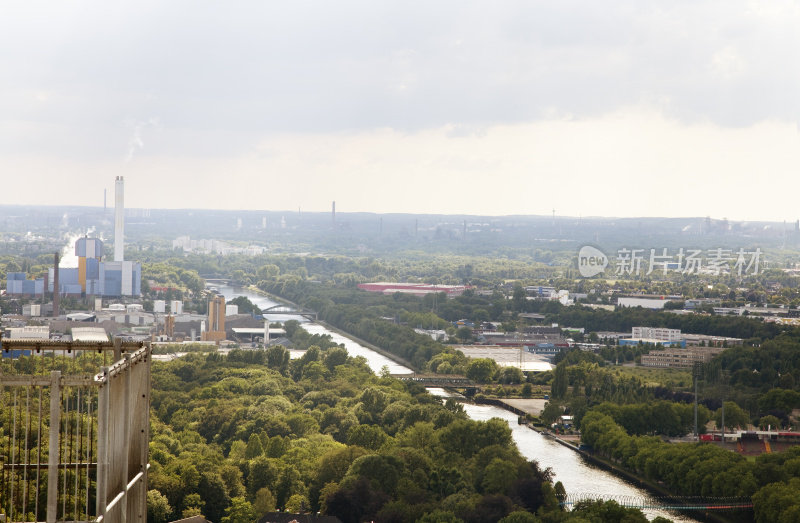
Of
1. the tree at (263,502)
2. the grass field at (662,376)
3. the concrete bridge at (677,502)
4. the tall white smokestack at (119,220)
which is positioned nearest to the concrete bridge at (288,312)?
the tall white smokestack at (119,220)

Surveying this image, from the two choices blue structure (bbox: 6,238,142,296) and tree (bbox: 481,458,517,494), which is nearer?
tree (bbox: 481,458,517,494)

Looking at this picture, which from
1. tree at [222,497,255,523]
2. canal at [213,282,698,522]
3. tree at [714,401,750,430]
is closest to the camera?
tree at [222,497,255,523]

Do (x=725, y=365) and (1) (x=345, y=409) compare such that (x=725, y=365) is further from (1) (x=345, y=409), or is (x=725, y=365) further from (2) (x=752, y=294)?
(2) (x=752, y=294)

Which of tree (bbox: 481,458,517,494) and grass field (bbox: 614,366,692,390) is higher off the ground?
tree (bbox: 481,458,517,494)

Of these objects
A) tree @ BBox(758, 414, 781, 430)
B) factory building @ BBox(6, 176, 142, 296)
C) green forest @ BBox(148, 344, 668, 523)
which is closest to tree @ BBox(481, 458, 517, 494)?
green forest @ BBox(148, 344, 668, 523)

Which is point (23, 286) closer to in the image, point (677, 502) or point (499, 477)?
point (499, 477)

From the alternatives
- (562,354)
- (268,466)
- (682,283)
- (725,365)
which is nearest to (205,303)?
(562,354)

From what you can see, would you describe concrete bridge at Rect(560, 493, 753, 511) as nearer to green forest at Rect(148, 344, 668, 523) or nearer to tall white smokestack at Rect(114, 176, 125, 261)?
green forest at Rect(148, 344, 668, 523)

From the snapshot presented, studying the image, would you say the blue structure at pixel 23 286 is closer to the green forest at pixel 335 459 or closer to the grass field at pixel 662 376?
the green forest at pixel 335 459
